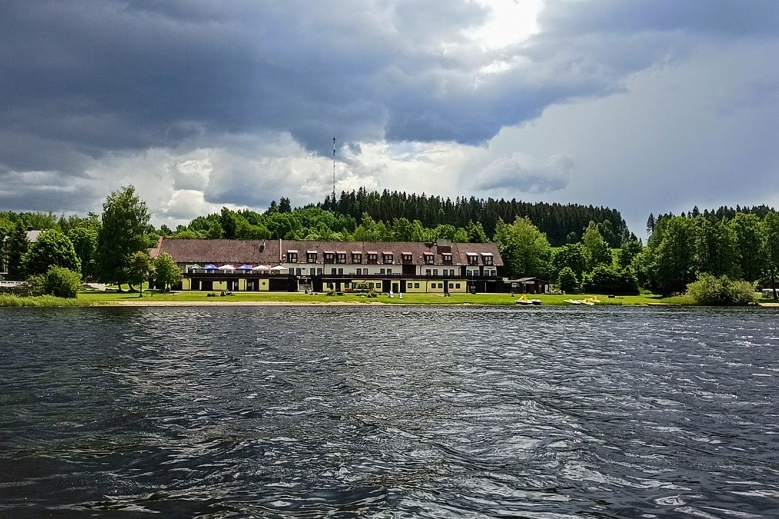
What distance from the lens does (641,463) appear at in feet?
47.2

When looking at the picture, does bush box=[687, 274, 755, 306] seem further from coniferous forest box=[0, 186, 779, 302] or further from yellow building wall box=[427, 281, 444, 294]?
yellow building wall box=[427, 281, 444, 294]

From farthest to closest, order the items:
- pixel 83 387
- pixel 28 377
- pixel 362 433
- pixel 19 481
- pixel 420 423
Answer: pixel 28 377
pixel 83 387
pixel 420 423
pixel 362 433
pixel 19 481

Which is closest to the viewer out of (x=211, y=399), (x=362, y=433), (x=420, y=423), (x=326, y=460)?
(x=326, y=460)

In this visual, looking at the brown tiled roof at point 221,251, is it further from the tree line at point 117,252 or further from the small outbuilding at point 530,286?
the small outbuilding at point 530,286

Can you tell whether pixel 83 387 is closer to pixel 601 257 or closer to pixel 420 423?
pixel 420 423

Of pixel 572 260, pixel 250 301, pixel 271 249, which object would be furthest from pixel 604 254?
pixel 250 301

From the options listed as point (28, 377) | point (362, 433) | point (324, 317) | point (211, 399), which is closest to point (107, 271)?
point (324, 317)

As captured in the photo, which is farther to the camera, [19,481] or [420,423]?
[420,423]

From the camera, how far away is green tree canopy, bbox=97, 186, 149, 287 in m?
97.6

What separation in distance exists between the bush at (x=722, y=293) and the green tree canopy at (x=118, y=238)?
91.1m

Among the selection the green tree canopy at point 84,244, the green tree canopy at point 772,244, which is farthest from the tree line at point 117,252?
the green tree canopy at point 772,244

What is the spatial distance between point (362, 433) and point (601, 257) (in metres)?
160

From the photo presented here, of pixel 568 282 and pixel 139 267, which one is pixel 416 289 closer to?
pixel 568 282

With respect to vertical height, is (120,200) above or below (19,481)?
above
